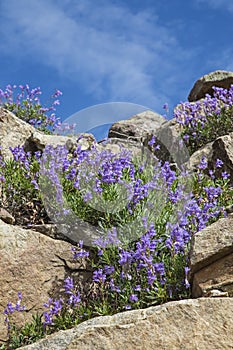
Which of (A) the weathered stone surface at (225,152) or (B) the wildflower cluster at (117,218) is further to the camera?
(A) the weathered stone surface at (225,152)

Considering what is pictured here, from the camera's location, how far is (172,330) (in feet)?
10.8

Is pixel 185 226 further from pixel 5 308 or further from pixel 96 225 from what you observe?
Answer: pixel 5 308

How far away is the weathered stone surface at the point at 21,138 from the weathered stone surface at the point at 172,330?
407 centimetres

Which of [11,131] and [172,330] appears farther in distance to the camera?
[11,131]

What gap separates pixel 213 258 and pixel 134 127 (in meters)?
6.43

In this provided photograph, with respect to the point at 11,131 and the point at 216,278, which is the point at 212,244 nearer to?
the point at 216,278

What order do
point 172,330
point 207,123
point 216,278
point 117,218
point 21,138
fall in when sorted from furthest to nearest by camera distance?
point 207,123, point 21,138, point 117,218, point 216,278, point 172,330

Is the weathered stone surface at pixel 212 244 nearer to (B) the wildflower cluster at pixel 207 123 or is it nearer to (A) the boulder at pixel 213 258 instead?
(A) the boulder at pixel 213 258

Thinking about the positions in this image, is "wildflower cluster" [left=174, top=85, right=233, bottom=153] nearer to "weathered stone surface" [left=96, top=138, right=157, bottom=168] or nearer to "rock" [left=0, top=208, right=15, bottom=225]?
"weathered stone surface" [left=96, top=138, right=157, bottom=168]

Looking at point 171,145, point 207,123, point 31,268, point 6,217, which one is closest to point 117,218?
point 31,268

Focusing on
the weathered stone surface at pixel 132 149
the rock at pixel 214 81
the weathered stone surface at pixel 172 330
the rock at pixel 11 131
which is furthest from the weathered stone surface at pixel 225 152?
the rock at pixel 214 81

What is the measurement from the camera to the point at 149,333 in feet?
10.8

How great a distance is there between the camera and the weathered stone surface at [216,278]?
12.8ft

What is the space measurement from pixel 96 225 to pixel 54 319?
1.12m
